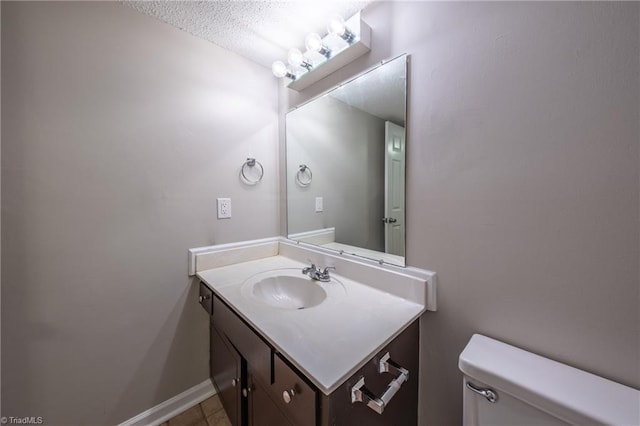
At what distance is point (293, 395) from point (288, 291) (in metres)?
0.64

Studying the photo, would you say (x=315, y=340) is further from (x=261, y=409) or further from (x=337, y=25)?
(x=337, y=25)

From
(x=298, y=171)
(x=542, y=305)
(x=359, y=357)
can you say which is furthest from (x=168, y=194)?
(x=542, y=305)

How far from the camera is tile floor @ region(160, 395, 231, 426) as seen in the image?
1243 mm

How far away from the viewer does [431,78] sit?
2.93ft

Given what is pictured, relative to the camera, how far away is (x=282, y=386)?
2.25ft

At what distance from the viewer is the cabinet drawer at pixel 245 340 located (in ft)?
2.52

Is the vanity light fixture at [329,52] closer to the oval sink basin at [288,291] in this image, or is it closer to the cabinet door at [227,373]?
the oval sink basin at [288,291]

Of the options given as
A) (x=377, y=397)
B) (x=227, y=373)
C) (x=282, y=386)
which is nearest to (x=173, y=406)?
(x=227, y=373)

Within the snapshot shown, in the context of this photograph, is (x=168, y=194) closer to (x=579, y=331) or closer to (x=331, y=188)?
(x=331, y=188)

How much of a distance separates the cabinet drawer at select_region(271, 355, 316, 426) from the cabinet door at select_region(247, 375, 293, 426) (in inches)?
2.1

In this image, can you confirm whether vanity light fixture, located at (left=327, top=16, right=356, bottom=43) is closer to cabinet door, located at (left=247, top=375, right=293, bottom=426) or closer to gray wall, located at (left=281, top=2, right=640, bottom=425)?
gray wall, located at (left=281, top=2, right=640, bottom=425)

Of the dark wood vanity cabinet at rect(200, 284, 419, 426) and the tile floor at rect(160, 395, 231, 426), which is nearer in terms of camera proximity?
the dark wood vanity cabinet at rect(200, 284, 419, 426)

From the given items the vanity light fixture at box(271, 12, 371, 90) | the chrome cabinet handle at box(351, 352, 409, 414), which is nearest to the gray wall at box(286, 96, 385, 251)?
the vanity light fixture at box(271, 12, 371, 90)
